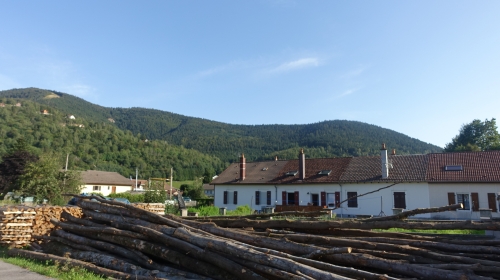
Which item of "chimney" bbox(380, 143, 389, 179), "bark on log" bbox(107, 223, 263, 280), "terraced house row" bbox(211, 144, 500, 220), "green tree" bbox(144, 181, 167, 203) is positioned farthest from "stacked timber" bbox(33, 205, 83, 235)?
"chimney" bbox(380, 143, 389, 179)

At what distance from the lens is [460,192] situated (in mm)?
26516

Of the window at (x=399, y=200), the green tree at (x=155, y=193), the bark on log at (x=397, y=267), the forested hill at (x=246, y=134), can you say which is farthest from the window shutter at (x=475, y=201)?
the forested hill at (x=246, y=134)

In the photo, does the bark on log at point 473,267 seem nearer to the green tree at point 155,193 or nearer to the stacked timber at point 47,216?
the stacked timber at point 47,216

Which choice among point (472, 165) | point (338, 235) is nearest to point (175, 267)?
point (338, 235)

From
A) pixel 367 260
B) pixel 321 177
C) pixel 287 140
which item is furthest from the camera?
pixel 287 140

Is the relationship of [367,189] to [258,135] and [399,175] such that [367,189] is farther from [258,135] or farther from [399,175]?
[258,135]

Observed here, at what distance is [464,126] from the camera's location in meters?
59.8

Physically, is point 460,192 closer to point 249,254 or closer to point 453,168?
point 453,168

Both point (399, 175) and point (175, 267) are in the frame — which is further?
point (399, 175)

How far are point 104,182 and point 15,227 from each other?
56.4 metres

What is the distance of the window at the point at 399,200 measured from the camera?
2792cm

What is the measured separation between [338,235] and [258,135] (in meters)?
145

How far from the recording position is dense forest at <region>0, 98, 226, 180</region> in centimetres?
8088

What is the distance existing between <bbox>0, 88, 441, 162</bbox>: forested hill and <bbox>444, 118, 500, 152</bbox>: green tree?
37.3m
